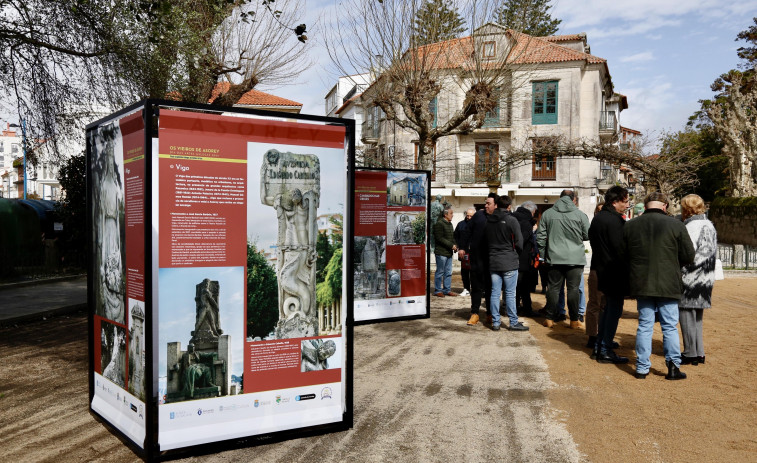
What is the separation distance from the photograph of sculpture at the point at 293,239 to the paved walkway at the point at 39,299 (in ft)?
27.6

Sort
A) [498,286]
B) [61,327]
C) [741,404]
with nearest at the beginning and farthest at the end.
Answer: [741,404], [498,286], [61,327]

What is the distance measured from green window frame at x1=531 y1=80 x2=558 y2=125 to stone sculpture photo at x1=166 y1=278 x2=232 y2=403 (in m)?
36.2

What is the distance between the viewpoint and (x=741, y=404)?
18.9ft

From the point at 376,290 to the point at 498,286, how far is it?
1846 millimetres

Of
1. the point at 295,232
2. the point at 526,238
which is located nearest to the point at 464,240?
the point at 526,238

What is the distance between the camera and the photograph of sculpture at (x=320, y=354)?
4.81m

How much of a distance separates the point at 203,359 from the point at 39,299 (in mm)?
11333

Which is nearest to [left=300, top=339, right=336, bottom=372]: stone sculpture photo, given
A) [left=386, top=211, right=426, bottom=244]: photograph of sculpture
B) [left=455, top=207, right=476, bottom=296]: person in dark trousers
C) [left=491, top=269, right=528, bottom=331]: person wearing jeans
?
[left=386, top=211, right=426, bottom=244]: photograph of sculpture

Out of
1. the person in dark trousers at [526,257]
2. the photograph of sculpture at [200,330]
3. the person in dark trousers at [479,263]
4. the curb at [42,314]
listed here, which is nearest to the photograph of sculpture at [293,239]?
the photograph of sculpture at [200,330]

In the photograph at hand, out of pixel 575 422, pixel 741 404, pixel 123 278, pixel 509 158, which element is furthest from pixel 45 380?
pixel 509 158

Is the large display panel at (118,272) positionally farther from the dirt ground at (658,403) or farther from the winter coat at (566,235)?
the winter coat at (566,235)

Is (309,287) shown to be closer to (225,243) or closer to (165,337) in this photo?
(225,243)

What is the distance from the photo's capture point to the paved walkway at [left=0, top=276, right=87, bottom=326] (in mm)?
11578

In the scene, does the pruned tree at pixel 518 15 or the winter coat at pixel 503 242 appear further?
the pruned tree at pixel 518 15
